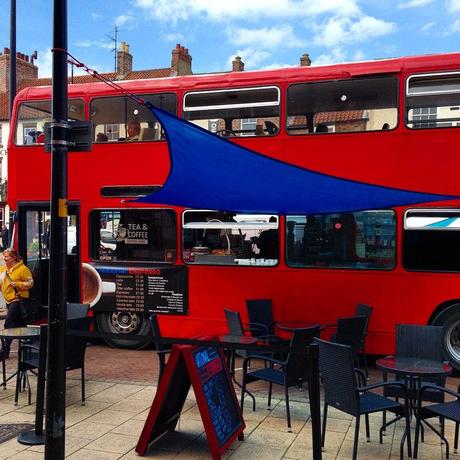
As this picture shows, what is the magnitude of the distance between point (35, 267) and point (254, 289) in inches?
158

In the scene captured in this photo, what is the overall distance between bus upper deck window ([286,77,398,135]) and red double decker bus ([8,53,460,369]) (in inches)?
0.7

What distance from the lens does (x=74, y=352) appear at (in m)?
6.08

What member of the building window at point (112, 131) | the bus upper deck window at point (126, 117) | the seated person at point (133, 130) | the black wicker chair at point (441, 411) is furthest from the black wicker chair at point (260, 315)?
the building window at point (112, 131)

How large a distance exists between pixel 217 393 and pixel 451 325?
13.3ft

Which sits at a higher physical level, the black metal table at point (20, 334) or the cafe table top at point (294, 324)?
the black metal table at point (20, 334)

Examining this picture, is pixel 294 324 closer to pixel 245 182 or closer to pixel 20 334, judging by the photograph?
pixel 245 182

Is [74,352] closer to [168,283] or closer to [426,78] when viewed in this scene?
[168,283]

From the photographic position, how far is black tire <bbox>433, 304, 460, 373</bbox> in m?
7.34

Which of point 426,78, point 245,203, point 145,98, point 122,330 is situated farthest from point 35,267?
point 426,78

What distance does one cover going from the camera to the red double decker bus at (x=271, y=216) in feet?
24.1

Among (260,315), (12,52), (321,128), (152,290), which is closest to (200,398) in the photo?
(260,315)

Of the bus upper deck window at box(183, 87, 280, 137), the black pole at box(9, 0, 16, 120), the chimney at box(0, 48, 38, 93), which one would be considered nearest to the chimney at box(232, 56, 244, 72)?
the chimney at box(0, 48, 38, 93)

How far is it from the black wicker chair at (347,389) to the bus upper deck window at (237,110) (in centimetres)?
406

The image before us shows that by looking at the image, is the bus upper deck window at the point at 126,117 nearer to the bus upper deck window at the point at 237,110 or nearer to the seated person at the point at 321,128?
the bus upper deck window at the point at 237,110
